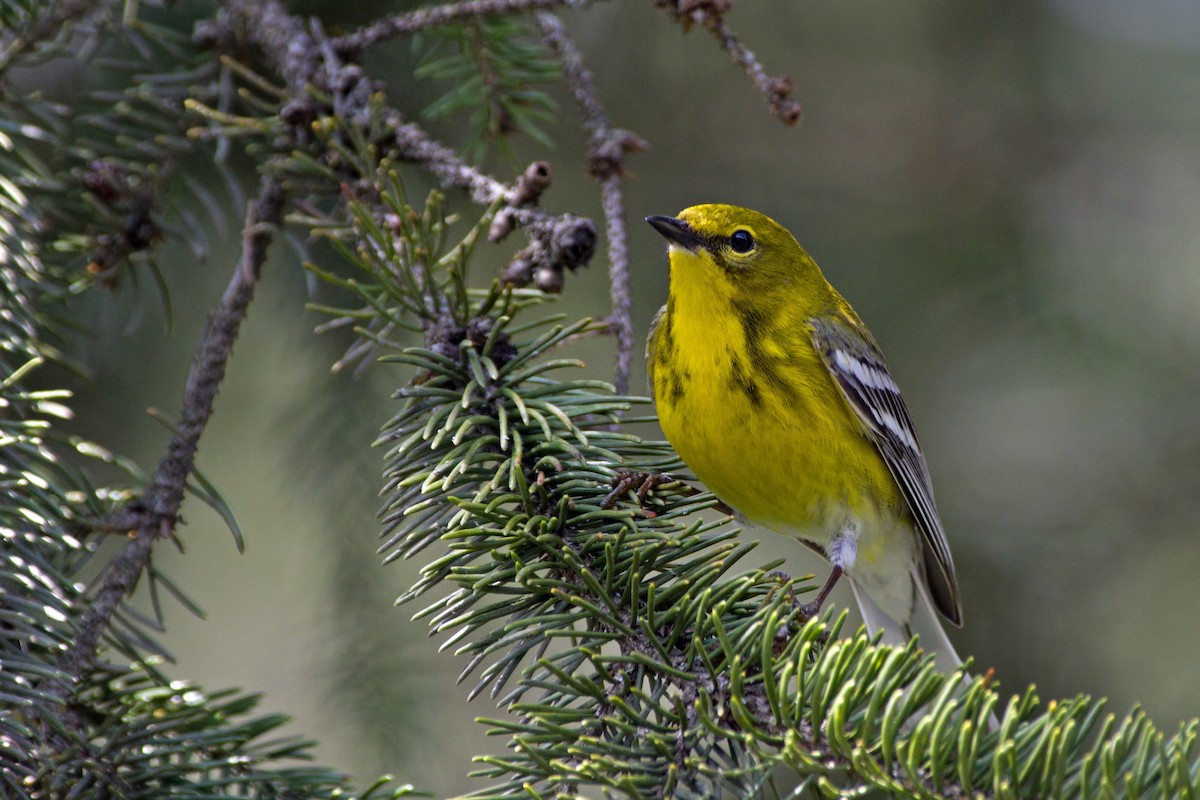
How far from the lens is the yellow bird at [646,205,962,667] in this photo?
2.72 meters

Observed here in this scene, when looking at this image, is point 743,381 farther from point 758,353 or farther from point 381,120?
point 381,120

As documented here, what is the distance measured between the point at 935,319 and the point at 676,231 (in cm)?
143

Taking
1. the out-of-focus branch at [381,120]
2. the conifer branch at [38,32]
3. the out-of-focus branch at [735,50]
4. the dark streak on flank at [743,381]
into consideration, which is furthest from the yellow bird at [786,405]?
the conifer branch at [38,32]

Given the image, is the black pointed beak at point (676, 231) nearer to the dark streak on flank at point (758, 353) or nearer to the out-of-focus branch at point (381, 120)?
the dark streak on flank at point (758, 353)

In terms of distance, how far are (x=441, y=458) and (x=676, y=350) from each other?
106 centimetres

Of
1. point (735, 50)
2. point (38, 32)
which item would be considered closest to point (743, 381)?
point (735, 50)

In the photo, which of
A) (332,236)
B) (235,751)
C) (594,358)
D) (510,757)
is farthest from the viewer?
(594,358)

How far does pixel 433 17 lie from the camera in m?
2.45

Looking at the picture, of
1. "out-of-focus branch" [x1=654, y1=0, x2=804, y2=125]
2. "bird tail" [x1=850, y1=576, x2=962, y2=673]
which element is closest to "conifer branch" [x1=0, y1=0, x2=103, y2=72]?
"out-of-focus branch" [x1=654, y1=0, x2=804, y2=125]

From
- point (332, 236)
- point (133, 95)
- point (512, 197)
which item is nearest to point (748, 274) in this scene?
point (512, 197)

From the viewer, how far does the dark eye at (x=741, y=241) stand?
318 centimetres

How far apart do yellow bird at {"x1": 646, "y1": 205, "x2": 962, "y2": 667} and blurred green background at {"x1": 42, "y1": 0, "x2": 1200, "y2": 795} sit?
1.82ft

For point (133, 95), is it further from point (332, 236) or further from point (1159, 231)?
point (1159, 231)

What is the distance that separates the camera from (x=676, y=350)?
2.85 metres
